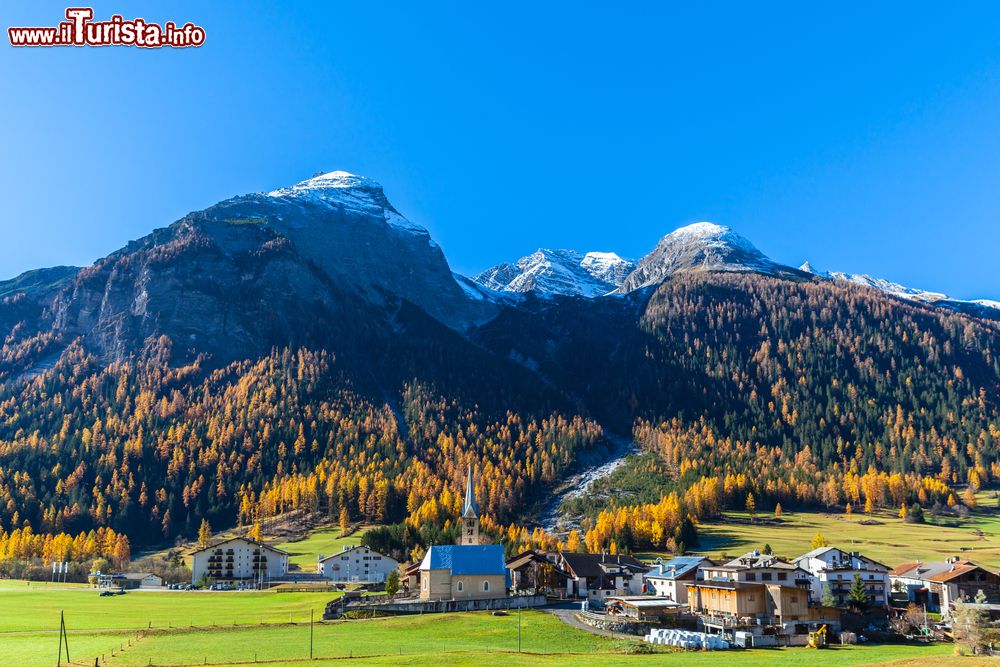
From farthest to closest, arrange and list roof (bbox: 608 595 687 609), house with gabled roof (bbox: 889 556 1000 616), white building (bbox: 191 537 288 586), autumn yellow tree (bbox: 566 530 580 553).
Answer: autumn yellow tree (bbox: 566 530 580 553), white building (bbox: 191 537 288 586), house with gabled roof (bbox: 889 556 1000 616), roof (bbox: 608 595 687 609)

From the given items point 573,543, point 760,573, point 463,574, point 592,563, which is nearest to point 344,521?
point 573,543

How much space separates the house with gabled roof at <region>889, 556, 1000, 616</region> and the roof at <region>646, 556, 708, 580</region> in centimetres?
2861

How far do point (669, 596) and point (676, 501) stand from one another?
274 ft

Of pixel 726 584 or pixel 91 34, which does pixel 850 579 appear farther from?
pixel 91 34

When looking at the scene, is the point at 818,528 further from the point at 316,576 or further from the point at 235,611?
the point at 235,611

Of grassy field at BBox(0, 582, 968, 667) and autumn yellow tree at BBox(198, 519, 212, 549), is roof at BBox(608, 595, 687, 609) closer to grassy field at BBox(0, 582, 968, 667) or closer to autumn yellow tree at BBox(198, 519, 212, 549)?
grassy field at BBox(0, 582, 968, 667)

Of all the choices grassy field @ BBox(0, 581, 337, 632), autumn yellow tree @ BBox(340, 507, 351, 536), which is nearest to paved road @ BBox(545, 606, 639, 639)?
grassy field @ BBox(0, 581, 337, 632)

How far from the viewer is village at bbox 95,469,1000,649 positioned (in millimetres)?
79438

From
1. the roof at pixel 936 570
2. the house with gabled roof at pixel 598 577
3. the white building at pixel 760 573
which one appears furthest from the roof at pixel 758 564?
the roof at pixel 936 570

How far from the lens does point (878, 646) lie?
72.2 metres

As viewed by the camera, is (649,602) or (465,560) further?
(465,560)

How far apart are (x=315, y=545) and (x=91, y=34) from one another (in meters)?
131

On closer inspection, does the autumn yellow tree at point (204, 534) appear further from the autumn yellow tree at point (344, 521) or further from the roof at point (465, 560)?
the roof at point (465, 560)

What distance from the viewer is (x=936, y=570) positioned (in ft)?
342
